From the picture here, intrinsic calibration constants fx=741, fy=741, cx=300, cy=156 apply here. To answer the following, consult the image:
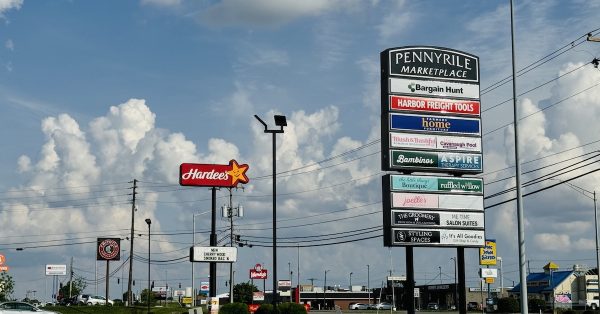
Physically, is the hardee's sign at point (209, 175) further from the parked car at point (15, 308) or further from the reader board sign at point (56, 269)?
the reader board sign at point (56, 269)

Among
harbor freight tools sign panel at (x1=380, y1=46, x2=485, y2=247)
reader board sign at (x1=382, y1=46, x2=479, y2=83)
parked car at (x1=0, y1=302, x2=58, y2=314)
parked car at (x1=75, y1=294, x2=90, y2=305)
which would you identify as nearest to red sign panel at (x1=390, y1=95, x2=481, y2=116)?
harbor freight tools sign panel at (x1=380, y1=46, x2=485, y2=247)

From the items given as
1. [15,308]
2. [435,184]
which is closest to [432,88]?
[435,184]

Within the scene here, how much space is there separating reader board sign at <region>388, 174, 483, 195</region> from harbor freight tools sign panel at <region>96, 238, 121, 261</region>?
68728mm

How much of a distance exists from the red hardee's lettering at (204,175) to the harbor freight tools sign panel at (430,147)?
97.1 feet

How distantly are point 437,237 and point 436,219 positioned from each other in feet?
2.76

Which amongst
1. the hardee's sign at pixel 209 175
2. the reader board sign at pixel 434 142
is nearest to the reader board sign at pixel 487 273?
the hardee's sign at pixel 209 175

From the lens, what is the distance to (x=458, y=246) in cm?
3444

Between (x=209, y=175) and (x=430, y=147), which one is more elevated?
(x=209, y=175)

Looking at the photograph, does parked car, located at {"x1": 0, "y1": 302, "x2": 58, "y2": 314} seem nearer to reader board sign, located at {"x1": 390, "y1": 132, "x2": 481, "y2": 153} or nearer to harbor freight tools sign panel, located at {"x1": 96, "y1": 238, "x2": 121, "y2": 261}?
reader board sign, located at {"x1": 390, "y1": 132, "x2": 481, "y2": 153}

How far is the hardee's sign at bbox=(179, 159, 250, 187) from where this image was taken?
6069cm

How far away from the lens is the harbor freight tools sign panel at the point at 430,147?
3331 centimetres

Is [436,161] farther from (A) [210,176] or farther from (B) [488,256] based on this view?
(B) [488,256]

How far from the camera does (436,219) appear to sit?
33.8m

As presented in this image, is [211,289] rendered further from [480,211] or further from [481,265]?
[480,211]
